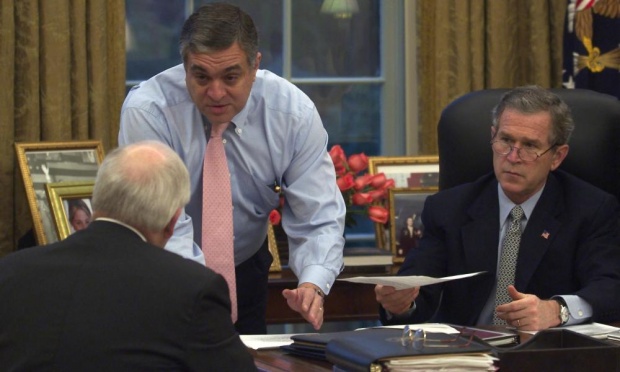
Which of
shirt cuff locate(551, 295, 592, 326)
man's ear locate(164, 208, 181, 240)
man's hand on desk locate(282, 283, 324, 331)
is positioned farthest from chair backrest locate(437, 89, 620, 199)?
man's ear locate(164, 208, 181, 240)

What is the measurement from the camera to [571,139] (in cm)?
332

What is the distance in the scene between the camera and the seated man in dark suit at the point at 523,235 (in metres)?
3.07

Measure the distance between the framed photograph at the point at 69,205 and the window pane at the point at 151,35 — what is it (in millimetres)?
816

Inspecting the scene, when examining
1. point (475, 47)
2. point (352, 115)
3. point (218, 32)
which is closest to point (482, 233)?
point (218, 32)

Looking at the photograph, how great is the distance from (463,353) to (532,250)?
3.12ft

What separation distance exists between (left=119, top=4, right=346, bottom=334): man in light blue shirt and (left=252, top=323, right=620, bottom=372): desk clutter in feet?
1.92

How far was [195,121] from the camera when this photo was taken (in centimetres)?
311

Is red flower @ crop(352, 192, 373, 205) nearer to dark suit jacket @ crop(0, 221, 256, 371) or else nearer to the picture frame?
the picture frame

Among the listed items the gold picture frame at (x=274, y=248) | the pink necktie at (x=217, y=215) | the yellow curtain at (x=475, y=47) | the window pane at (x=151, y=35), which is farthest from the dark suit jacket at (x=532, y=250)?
the window pane at (x=151, y=35)

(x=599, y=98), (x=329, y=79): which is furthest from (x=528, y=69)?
(x=599, y=98)

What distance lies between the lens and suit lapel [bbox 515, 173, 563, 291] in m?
3.07

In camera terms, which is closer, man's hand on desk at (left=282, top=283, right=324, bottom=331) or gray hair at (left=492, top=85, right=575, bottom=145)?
man's hand on desk at (left=282, top=283, right=324, bottom=331)

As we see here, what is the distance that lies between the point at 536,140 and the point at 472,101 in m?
0.37

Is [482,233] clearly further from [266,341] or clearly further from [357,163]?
[357,163]
